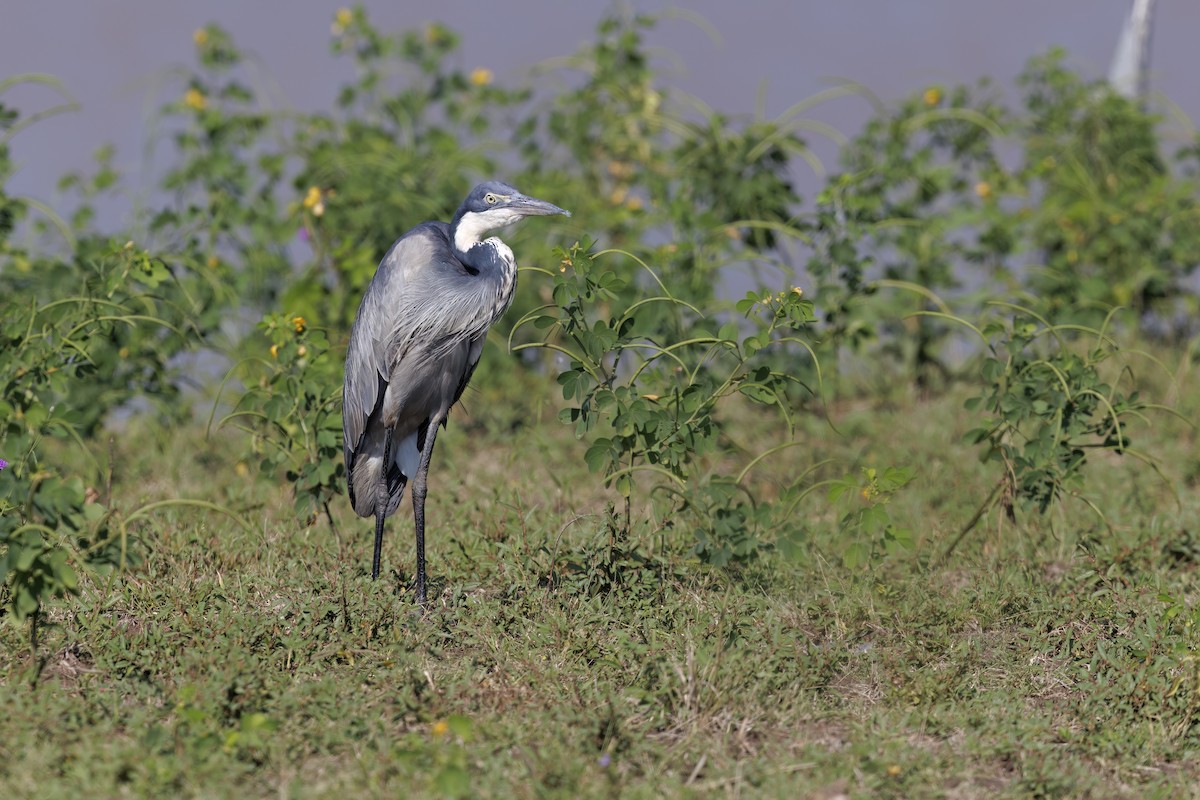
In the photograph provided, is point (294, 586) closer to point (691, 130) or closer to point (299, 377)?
point (299, 377)

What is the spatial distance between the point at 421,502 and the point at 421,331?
24.9 inches

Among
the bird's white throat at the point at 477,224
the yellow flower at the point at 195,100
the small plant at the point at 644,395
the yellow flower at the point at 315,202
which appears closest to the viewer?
the small plant at the point at 644,395

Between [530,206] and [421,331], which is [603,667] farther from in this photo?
[530,206]

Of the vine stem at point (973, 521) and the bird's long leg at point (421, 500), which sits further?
the vine stem at point (973, 521)

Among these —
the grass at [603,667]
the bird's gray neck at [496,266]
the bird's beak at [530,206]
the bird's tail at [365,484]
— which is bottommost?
the grass at [603,667]

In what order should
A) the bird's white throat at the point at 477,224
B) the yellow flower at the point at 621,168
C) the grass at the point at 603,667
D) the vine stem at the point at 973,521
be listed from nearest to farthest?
the grass at the point at 603,667, the bird's white throat at the point at 477,224, the vine stem at the point at 973,521, the yellow flower at the point at 621,168

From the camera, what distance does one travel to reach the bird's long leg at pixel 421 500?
4.32 metres

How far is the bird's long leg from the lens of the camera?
432cm

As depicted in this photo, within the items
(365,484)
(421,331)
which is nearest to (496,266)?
(421,331)

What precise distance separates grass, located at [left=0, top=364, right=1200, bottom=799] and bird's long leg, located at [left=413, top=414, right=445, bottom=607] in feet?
0.37

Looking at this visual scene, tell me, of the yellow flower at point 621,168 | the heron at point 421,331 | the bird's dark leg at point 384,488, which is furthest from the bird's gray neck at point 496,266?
the yellow flower at point 621,168

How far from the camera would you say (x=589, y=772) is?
3.33 m

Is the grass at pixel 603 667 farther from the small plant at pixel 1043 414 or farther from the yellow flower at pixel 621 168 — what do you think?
the yellow flower at pixel 621 168

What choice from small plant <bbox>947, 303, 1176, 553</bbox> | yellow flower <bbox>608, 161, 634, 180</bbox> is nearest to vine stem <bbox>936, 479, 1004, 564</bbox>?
small plant <bbox>947, 303, 1176, 553</bbox>
